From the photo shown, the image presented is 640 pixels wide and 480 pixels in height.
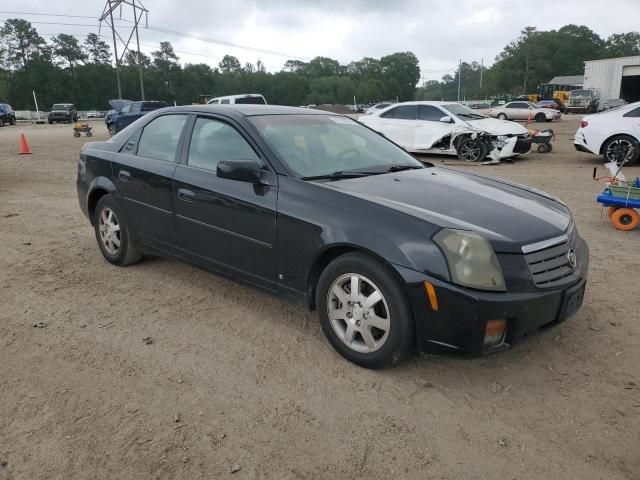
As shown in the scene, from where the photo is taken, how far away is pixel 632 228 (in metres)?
6.18

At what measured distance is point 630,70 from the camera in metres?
49.0

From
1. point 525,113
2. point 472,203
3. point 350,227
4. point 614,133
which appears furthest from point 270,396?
point 525,113

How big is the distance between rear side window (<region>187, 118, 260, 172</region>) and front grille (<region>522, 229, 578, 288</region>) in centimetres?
190

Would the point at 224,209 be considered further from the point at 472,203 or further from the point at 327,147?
the point at 472,203

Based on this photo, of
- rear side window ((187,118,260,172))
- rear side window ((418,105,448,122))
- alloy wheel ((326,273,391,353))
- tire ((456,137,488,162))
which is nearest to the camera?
alloy wheel ((326,273,391,353))

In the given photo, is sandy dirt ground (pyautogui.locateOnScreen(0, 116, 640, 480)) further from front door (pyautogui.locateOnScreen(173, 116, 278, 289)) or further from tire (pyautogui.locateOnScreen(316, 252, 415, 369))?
front door (pyautogui.locateOnScreen(173, 116, 278, 289))

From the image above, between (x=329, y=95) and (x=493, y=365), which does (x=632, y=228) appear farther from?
(x=329, y=95)

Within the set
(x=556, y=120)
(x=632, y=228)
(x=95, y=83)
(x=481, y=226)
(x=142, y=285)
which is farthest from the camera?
(x=95, y=83)

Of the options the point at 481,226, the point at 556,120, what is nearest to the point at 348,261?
the point at 481,226

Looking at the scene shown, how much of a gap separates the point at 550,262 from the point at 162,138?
3.21 m

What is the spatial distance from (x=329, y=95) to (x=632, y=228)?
379ft

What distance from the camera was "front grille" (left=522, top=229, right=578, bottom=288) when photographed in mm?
2816

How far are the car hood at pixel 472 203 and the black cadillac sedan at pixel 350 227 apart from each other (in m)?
0.01

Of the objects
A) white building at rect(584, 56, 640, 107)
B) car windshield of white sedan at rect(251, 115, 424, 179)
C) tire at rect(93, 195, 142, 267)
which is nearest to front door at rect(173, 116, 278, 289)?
car windshield of white sedan at rect(251, 115, 424, 179)
